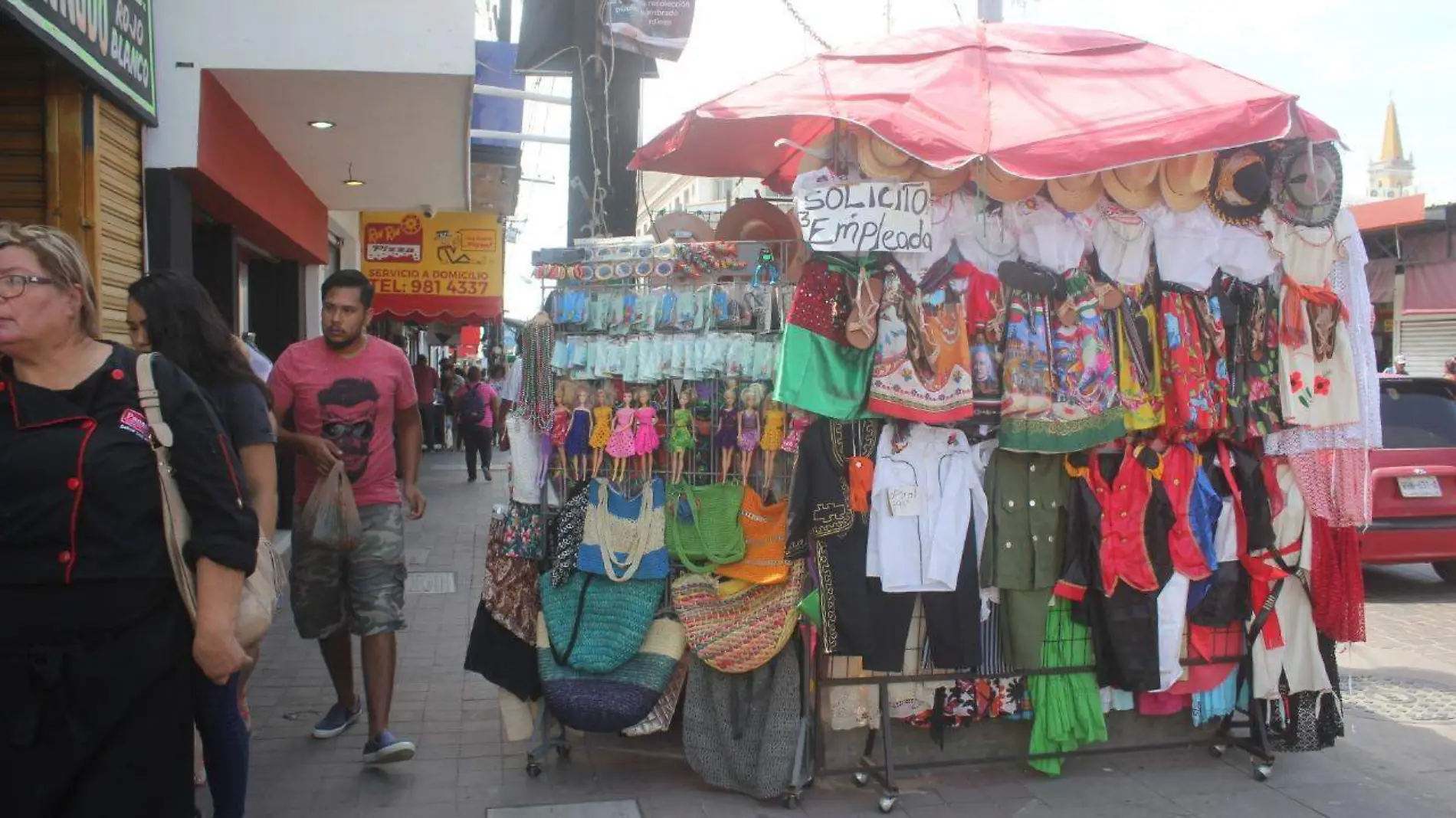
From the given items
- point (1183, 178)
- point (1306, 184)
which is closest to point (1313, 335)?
point (1306, 184)

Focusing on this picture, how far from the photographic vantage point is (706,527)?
456 cm

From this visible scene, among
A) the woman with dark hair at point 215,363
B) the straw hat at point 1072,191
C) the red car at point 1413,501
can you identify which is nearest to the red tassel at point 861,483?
the straw hat at point 1072,191

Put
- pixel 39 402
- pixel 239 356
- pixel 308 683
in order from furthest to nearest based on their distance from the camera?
pixel 308 683, pixel 239 356, pixel 39 402

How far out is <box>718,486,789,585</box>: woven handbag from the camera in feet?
14.9

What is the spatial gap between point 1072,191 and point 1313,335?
129 centimetres

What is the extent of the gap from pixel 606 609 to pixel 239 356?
1.72 metres

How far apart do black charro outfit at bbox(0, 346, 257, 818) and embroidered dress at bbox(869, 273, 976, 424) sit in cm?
250

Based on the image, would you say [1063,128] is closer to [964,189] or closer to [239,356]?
[964,189]

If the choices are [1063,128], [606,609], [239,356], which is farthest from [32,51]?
[1063,128]

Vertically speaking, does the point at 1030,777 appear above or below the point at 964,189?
below

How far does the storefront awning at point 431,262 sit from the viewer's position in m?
15.2

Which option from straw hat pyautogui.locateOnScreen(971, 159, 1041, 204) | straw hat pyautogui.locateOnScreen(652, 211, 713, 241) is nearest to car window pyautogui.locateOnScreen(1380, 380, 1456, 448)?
A: straw hat pyautogui.locateOnScreen(971, 159, 1041, 204)

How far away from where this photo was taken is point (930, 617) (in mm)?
4500

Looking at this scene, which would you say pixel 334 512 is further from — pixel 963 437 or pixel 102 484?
pixel 963 437
